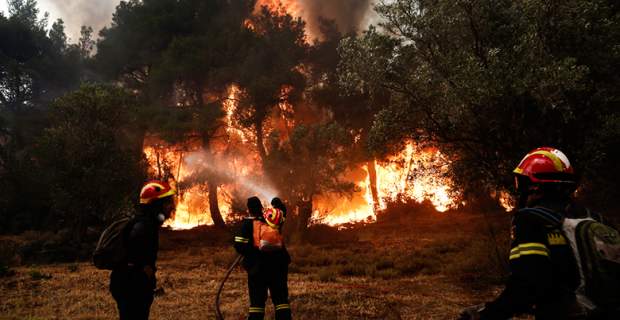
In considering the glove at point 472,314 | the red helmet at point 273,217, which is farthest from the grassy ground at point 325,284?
the glove at point 472,314

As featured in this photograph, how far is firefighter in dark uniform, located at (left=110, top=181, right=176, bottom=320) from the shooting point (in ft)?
15.4

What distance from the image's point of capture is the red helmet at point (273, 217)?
6.91 m

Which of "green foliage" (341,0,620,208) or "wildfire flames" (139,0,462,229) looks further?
"wildfire flames" (139,0,462,229)

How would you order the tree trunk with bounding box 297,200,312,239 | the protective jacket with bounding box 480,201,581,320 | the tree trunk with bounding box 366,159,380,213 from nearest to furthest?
the protective jacket with bounding box 480,201,581,320, the tree trunk with bounding box 297,200,312,239, the tree trunk with bounding box 366,159,380,213

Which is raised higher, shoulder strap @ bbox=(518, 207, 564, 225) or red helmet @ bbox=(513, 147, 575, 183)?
red helmet @ bbox=(513, 147, 575, 183)

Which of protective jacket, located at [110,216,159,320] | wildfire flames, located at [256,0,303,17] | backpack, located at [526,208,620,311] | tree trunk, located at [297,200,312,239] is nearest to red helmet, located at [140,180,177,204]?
protective jacket, located at [110,216,159,320]

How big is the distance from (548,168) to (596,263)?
0.67m

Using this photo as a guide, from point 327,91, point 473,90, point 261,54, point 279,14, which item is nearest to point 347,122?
point 327,91

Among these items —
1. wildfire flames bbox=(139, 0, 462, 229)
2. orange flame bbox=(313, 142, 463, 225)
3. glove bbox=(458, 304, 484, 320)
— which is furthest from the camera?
wildfire flames bbox=(139, 0, 462, 229)

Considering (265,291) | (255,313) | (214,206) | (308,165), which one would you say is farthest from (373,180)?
(255,313)

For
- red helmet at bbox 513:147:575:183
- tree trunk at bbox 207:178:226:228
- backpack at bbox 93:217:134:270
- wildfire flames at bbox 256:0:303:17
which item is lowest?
backpack at bbox 93:217:134:270

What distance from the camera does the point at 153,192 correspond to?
4855 mm

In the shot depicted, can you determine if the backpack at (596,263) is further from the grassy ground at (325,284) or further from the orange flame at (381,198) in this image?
the orange flame at (381,198)

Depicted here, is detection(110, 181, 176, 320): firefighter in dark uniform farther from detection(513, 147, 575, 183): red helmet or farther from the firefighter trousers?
detection(513, 147, 575, 183): red helmet
